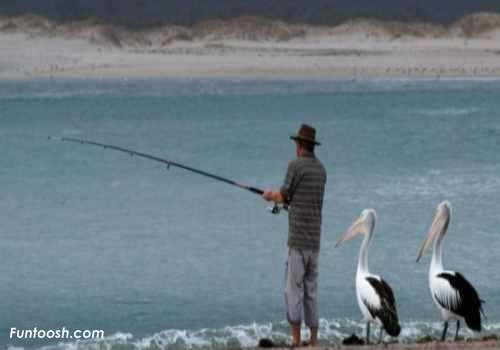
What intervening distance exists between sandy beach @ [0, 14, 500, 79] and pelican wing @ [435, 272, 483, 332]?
22.9m

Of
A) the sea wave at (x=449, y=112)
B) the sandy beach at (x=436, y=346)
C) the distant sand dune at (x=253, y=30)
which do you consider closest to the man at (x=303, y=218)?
the sandy beach at (x=436, y=346)

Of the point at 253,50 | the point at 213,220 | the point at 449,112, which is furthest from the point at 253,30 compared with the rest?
the point at 213,220

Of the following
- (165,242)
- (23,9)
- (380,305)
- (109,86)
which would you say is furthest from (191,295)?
(23,9)

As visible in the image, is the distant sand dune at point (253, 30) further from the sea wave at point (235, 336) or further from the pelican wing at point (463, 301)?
the pelican wing at point (463, 301)

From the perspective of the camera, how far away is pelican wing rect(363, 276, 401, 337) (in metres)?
5.89

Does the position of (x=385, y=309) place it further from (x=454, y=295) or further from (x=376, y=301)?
(x=454, y=295)

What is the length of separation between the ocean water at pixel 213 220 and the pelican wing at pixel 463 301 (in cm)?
110

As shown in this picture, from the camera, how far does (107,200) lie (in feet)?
37.4

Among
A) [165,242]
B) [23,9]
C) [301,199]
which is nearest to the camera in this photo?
[301,199]

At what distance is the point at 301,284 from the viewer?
226 inches

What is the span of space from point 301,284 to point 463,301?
2.34 ft

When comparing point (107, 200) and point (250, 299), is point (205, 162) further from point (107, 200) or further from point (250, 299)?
point (250, 299)

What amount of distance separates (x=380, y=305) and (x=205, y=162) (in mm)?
7896

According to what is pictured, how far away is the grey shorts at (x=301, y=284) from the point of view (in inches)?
223
